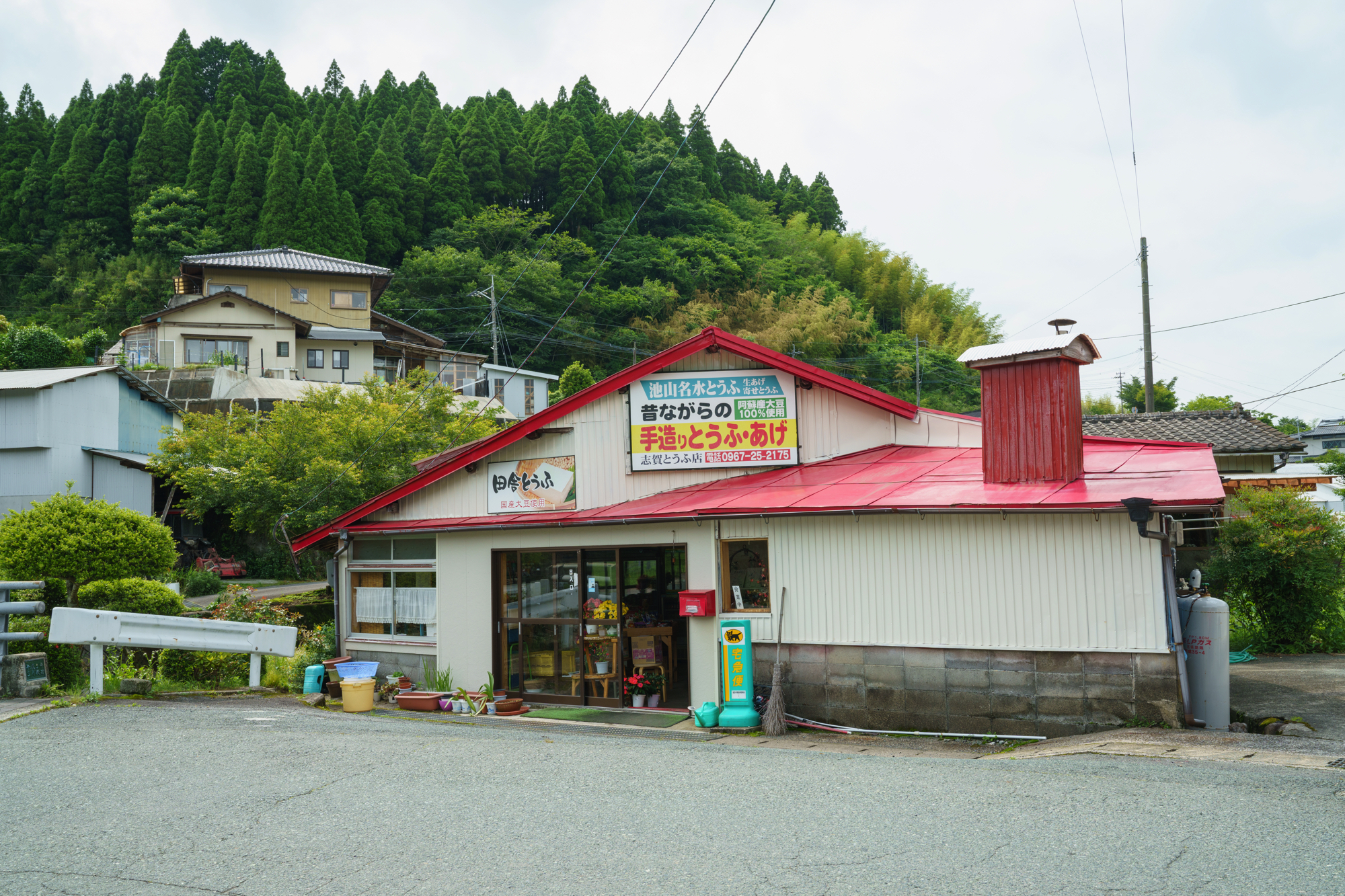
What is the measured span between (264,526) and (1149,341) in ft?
79.8

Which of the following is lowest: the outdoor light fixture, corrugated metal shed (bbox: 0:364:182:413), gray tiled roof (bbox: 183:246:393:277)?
the outdoor light fixture

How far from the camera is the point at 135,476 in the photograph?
2594 centimetres

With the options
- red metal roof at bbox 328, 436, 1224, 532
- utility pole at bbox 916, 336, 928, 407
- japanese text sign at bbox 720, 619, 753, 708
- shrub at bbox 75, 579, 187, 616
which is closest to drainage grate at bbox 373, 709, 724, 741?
japanese text sign at bbox 720, 619, 753, 708

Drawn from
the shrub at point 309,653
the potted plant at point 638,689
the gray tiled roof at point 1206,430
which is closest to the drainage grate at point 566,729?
the potted plant at point 638,689

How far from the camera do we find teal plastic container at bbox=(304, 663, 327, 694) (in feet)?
42.0

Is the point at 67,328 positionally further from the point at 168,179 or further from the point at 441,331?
the point at 441,331

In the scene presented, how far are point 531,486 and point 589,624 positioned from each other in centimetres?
219

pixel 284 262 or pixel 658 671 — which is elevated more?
pixel 284 262

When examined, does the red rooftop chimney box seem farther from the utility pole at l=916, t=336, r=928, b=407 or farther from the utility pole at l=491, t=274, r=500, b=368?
the utility pole at l=916, t=336, r=928, b=407

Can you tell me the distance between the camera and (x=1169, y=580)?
28.6 ft

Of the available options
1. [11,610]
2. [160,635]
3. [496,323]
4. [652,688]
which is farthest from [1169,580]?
[496,323]

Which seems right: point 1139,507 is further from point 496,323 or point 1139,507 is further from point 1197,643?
point 496,323

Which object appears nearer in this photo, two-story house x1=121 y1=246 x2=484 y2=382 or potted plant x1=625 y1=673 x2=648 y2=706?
potted plant x1=625 y1=673 x2=648 y2=706

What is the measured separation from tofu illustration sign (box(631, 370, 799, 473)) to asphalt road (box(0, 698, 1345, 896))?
474cm
